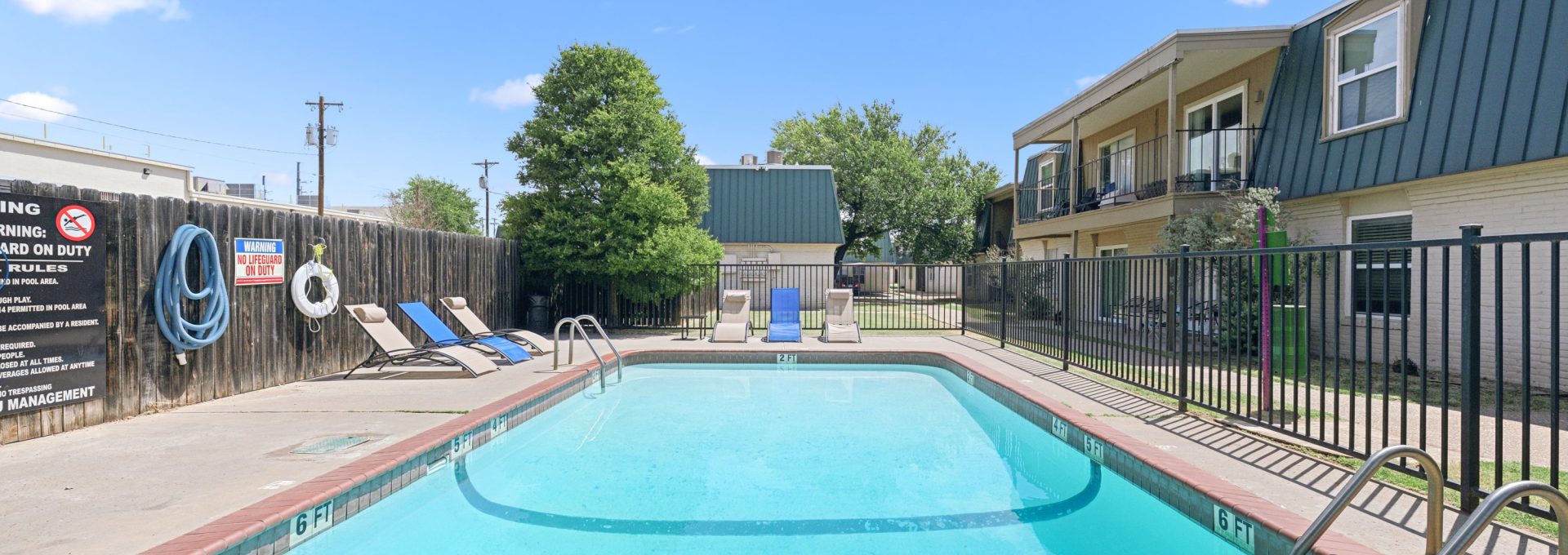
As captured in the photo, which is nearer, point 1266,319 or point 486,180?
point 1266,319

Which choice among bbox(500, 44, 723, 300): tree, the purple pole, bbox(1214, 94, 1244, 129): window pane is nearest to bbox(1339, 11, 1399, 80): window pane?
bbox(1214, 94, 1244, 129): window pane

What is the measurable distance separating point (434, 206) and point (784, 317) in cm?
3922

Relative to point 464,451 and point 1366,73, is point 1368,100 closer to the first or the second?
point 1366,73

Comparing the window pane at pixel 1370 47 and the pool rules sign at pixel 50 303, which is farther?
the window pane at pixel 1370 47

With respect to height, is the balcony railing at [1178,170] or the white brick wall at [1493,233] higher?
the balcony railing at [1178,170]

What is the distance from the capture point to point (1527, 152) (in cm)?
717

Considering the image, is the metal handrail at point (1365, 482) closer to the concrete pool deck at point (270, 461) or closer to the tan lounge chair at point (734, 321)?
the concrete pool deck at point (270, 461)

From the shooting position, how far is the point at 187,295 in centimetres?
601

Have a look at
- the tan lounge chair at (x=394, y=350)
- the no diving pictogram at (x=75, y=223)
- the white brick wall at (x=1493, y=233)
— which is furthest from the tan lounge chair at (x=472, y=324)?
the white brick wall at (x=1493, y=233)

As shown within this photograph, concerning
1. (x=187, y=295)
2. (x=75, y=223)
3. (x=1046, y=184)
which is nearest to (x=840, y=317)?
(x=187, y=295)

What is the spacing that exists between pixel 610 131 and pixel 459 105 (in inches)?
679

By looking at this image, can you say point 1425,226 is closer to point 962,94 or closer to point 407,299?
point 407,299

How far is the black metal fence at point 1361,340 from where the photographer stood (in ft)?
11.1

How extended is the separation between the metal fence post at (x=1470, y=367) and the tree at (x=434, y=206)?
39.6m
